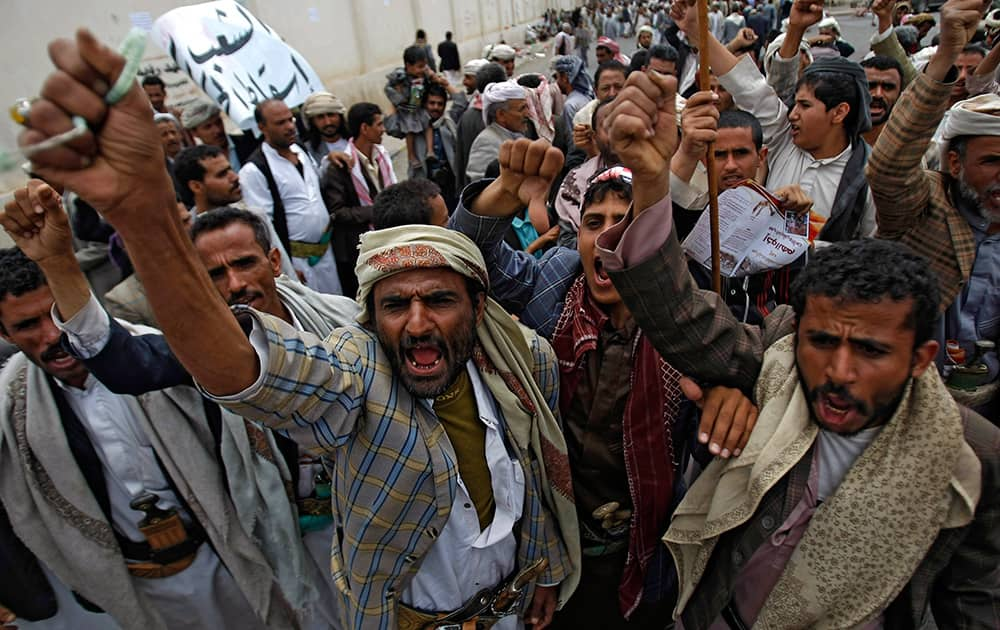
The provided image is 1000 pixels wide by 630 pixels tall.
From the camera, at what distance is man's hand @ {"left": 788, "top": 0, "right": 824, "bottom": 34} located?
3051mm

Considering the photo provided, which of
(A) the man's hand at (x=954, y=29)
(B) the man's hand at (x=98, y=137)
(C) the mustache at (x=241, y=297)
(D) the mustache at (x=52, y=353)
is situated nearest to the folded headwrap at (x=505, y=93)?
(A) the man's hand at (x=954, y=29)

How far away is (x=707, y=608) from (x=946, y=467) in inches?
28.2

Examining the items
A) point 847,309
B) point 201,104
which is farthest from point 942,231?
point 201,104

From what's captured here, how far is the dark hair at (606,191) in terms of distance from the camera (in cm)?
180

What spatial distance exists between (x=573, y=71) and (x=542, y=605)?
245 inches

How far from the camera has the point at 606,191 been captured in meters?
1.83

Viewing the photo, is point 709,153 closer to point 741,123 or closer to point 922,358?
point 922,358

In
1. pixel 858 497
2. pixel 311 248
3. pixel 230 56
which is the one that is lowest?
pixel 311 248

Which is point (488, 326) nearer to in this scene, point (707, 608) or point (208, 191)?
point (707, 608)

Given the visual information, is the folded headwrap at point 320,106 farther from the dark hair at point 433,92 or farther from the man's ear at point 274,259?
the man's ear at point 274,259

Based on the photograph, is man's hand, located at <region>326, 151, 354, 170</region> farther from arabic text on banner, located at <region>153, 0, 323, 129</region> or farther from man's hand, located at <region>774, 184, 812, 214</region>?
man's hand, located at <region>774, 184, 812, 214</region>

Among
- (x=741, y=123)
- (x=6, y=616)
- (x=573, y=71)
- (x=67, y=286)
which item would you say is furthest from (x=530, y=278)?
(x=573, y=71)

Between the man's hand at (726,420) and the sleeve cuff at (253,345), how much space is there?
3.37 feet

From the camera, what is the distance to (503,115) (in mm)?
4859
